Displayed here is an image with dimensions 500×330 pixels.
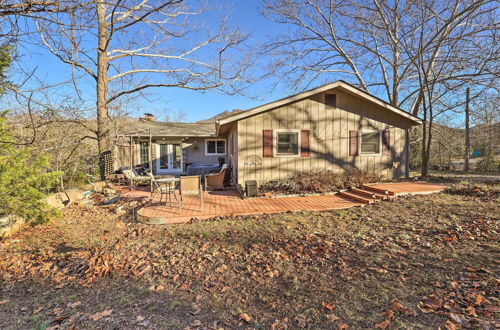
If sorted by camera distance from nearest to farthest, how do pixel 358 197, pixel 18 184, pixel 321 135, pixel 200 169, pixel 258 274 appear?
pixel 258 274 < pixel 18 184 < pixel 358 197 < pixel 321 135 < pixel 200 169

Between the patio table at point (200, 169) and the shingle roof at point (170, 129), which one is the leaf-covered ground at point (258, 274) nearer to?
the patio table at point (200, 169)

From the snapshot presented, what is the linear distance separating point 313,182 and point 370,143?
11.1 feet

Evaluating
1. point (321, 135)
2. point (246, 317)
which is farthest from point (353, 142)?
point (246, 317)

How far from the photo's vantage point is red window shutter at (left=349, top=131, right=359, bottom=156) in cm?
920

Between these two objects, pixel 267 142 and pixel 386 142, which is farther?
pixel 386 142

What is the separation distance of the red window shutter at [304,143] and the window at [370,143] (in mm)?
2421

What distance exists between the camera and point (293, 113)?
340 inches

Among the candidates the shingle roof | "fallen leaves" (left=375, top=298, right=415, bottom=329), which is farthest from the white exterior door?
"fallen leaves" (left=375, top=298, right=415, bottom=329)

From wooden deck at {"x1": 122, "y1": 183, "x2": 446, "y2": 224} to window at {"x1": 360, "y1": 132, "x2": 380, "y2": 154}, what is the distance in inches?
77.9

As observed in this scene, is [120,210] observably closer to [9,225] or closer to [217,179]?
[9,225]

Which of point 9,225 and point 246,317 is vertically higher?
point 9,225

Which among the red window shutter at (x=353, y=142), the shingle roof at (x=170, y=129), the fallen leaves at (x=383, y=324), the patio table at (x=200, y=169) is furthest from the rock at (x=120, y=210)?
the red window shutter at (x=353, y=142)

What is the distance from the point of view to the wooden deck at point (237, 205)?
5679 mm

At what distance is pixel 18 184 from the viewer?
4457mm
